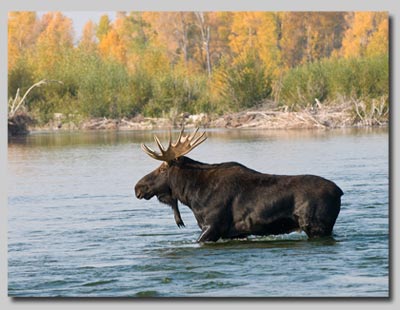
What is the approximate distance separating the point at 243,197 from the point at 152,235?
1.26 metres

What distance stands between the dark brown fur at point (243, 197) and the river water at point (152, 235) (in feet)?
0.60

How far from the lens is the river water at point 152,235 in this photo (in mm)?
11172

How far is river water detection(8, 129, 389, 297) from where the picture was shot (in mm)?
11172

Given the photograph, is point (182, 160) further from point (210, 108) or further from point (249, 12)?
point (210, 108)

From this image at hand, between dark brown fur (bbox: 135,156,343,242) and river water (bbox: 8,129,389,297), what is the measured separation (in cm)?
18

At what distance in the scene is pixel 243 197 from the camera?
1250 cm

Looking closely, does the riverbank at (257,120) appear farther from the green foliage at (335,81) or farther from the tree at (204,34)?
the tree at (204,34)

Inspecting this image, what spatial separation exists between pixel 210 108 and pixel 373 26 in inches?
170

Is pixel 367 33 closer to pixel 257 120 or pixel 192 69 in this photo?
pixel 192 69

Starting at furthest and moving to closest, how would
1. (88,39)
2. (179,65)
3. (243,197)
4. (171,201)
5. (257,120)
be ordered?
(257,120)
(179,65)
(88,39)
(171,201)
(243,197)

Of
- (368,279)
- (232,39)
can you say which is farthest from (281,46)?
(368,279)

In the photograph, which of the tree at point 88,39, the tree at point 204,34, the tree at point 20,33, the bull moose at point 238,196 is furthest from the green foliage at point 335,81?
the tree at point 20,33

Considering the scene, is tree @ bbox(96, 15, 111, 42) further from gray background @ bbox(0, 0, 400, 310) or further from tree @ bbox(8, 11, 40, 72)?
tree @ bbox(8, 11, 40, 72)

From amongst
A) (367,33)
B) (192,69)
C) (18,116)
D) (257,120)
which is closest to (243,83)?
(257,120)
